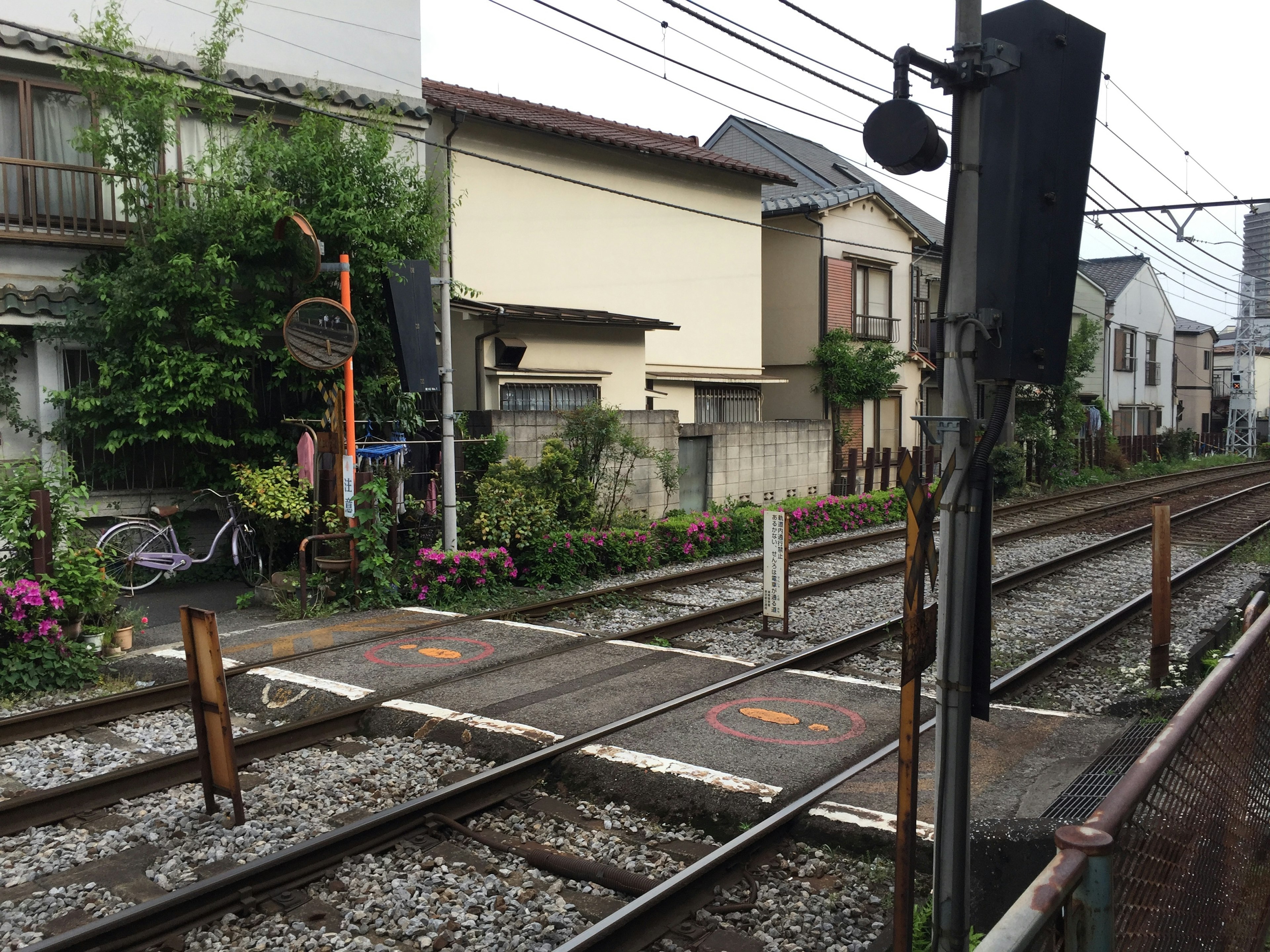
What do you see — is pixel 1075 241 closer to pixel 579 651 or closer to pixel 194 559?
pixel 579 651

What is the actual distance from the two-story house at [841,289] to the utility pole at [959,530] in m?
19.6

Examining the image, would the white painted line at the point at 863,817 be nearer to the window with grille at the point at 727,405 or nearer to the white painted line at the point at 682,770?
the white painted line at the point at 682,770

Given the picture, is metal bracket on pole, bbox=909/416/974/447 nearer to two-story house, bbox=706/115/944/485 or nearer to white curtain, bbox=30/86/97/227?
white curtain, bbox=30/86/97/227

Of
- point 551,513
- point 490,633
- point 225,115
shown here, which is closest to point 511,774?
point 490,633

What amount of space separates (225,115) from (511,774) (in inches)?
389

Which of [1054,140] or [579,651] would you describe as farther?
[579,651]

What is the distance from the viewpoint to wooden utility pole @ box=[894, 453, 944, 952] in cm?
302

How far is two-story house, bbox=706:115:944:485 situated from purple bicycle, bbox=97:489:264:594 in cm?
1427

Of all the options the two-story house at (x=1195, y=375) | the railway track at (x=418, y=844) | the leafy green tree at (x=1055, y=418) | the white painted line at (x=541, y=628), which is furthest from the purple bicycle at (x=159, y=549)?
the two-story house at (x=1195, y=375)

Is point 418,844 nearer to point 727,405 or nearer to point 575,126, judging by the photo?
point 575,126

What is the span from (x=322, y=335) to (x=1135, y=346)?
39.3m

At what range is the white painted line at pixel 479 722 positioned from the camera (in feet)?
19.8

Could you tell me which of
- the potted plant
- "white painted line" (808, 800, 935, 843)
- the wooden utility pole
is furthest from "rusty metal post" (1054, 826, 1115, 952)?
the potted plant

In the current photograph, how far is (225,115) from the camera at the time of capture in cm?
1196
